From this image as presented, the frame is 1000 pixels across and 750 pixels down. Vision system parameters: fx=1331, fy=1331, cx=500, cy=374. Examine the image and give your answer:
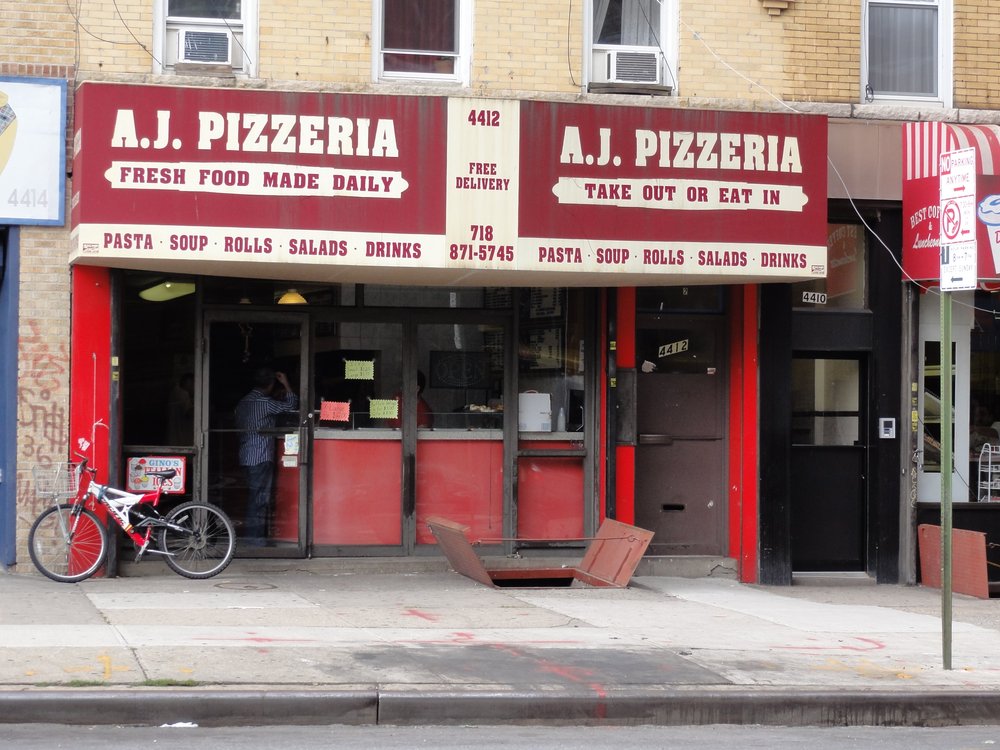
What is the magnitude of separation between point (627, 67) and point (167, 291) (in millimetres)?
4687

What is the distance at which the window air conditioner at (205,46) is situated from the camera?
11.6 m

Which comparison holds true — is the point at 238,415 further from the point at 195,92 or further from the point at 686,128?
the point at 686,128

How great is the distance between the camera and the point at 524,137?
11.3m

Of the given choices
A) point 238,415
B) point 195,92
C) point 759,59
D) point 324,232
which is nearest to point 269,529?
point 238,415

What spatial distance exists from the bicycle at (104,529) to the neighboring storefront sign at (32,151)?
2.18 m

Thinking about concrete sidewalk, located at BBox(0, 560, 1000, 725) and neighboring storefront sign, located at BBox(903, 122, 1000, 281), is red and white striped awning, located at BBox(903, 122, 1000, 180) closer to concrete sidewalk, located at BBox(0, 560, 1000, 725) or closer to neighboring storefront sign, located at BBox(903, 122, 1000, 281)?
neighboring storefront sign, located at BBox(903, 122, 1000, 281)

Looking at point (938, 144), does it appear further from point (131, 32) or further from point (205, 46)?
point (131, 32)

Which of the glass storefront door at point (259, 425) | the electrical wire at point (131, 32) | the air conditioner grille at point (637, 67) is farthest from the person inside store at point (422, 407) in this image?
the electrical wire at point (131, 32)

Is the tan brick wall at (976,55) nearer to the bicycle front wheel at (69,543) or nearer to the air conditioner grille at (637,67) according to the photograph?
the air conditioner grille at (637,67)

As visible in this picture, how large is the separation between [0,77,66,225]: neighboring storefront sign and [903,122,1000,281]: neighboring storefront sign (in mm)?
7677

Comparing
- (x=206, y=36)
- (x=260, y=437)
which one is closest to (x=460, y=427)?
(x=260, y=437)

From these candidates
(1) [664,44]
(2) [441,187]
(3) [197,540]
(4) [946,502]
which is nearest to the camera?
(4) [946,502]

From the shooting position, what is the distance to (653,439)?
12.9 meters

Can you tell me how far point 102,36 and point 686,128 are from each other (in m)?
5.10
